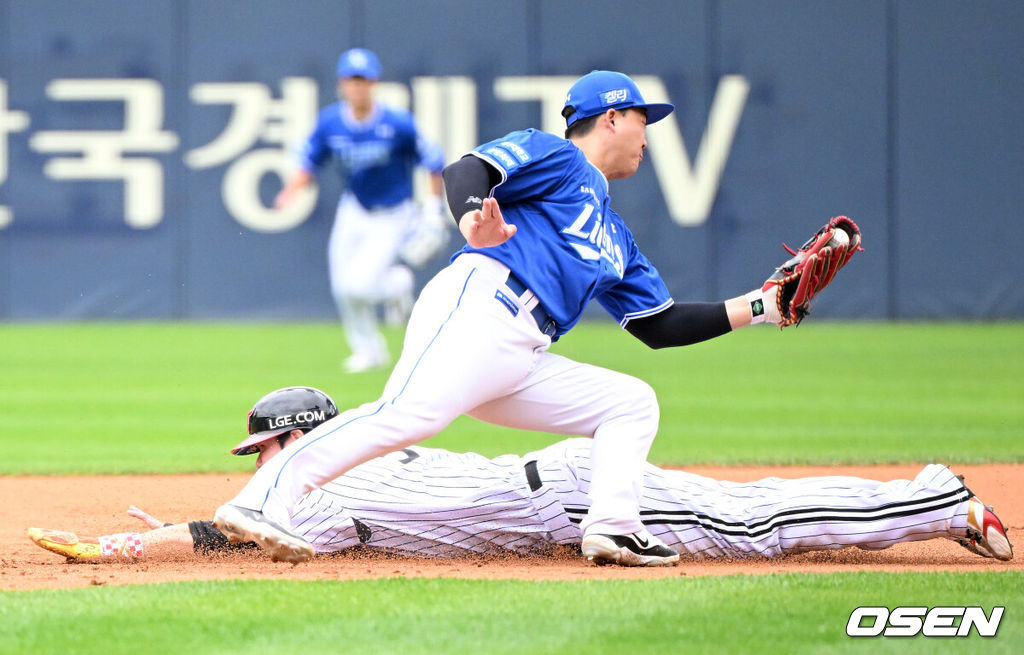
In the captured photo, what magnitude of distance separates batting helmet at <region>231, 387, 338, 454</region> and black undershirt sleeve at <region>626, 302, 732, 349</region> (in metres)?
0.99

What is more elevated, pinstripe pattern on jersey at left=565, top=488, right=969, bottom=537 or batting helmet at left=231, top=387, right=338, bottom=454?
batting helmet at left=231, top=387, right=338, bottom=454

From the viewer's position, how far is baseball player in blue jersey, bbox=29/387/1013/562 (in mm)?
3758

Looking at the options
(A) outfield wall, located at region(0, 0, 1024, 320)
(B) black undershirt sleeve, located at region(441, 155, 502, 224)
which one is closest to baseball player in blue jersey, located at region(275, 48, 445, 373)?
(A) outfield wall, located at region(0, 0, 1024, 320)

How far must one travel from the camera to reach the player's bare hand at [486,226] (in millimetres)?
3355

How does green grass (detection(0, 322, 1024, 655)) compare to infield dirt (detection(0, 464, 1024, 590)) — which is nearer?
green grass (detection(0, 322, 1024, 655))

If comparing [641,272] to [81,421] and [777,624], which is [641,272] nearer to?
[777,624]

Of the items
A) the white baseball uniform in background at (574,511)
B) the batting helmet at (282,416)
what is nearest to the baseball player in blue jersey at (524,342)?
the white baseball uniform in background at (574,511)

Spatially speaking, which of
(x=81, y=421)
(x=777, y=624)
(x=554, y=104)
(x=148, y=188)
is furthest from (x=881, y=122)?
(x=777, y=624)

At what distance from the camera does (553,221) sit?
3721 mm

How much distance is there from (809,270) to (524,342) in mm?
923

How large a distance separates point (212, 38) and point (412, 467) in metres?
11.6

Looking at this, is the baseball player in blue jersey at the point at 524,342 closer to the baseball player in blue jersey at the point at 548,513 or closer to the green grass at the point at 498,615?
the baseball player in blue jersey at the point at 548,513

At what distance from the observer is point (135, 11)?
47.7 ft

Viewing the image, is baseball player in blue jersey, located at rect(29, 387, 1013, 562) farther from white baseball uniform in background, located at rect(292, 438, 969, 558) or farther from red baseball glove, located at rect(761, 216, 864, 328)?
red baseball glove, located at rect(761, 216, 864, 328)
